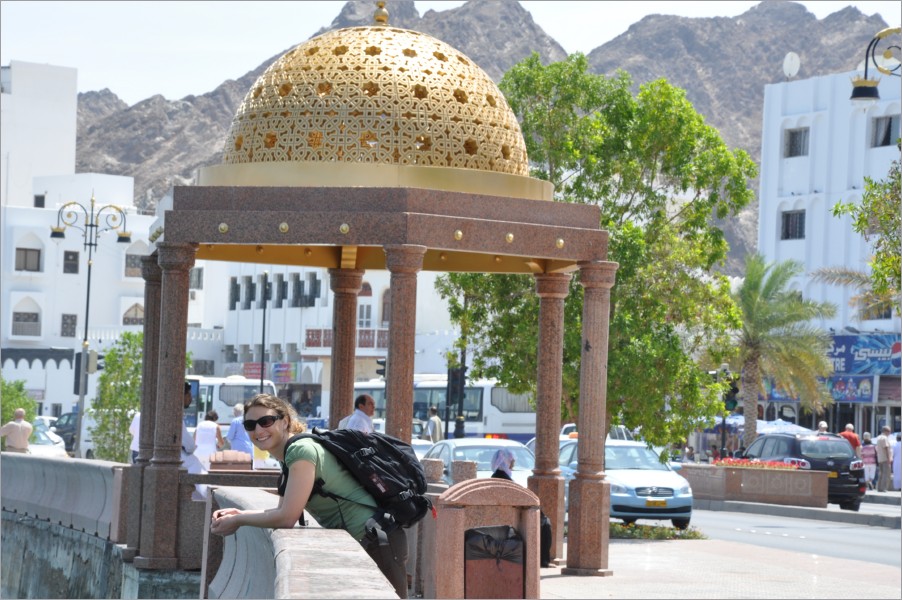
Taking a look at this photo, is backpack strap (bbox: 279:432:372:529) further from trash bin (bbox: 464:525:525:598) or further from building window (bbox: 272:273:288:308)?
building window (bbox: 272:273:288:308)

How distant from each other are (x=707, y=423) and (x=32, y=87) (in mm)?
83703

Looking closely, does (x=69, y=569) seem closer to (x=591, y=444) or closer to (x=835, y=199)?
(x=591, y=444)

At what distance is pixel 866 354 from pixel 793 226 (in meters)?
7.79

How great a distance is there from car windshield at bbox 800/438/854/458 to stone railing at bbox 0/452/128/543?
1728cm

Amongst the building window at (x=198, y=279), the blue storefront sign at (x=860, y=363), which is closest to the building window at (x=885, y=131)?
the blue storefront sign at (x=860, y=363)

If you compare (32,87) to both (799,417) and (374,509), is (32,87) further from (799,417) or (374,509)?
(374,509)

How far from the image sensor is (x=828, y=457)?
1355 inches

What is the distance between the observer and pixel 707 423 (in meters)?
25.3

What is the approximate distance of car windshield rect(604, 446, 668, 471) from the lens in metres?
26.9

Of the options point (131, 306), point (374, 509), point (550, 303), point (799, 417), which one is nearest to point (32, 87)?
point (131, 306)

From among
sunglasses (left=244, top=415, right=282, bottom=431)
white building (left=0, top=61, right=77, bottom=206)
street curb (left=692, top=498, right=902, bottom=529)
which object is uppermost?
white building (left=0, top=61, right=77, bottom=206)

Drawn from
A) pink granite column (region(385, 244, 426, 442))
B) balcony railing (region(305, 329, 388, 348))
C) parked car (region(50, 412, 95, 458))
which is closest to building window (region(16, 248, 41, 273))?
balcony railing (region(305, 329, 388, 348))

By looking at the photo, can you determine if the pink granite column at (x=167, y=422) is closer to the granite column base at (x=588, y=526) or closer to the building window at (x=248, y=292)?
the granite column base at (x=588, y=526)

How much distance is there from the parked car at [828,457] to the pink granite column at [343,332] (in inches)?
710
